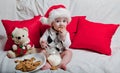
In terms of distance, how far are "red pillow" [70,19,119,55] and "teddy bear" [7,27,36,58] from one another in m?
0.36

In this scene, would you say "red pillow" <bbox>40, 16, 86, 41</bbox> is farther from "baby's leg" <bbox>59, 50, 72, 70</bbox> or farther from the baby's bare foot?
the baby's bare foot

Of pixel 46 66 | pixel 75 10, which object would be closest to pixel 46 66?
pixel 46 66

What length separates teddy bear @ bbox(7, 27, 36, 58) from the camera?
57.9 inches

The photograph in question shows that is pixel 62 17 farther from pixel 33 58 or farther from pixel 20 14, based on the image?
pixel 20 14

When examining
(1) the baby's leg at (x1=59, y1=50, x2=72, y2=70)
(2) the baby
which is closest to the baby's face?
(2) the baby

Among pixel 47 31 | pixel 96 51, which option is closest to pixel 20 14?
pixel 47 31

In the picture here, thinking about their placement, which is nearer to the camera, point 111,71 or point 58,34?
point 111,71

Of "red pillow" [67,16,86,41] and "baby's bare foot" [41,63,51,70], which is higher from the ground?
"red pillow" [67,16,86,41]

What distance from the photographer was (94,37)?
1.61 metres

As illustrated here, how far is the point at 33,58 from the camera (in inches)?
57.1

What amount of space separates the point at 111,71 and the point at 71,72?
0.24 meters

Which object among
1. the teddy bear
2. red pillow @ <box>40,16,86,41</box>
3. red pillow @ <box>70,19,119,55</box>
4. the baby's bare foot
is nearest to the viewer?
the baby's bare foot

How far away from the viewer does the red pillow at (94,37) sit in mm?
1591

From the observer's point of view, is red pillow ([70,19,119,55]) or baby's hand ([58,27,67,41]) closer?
baby's hand ([58,27,67,41])
